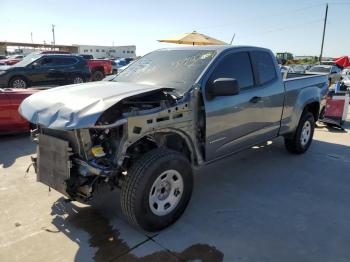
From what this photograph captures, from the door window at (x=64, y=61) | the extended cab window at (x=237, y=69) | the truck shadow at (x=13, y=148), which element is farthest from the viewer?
the door window at (x=64, y=61)

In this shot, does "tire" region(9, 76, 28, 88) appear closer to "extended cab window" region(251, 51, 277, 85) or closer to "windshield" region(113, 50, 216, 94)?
"windshield" region(113, 50, 216, 94)

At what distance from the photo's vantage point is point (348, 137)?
25.2ft

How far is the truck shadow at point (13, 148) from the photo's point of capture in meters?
5.57

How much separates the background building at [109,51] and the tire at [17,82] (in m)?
56.0

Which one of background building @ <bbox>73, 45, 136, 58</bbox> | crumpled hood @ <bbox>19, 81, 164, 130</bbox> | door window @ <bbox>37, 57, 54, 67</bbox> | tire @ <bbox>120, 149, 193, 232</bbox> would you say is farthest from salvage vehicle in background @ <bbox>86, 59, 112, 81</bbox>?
background building @ <bbox>73, 45, 136, 58</bbox>

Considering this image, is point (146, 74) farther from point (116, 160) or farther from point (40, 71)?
point (40, 71)

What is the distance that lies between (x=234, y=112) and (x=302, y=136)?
8.09 feet

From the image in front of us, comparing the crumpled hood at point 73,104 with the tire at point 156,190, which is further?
the tire at point 156,190

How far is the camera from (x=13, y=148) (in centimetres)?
620

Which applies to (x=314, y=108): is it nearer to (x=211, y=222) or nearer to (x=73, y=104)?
(x=211, y=222)

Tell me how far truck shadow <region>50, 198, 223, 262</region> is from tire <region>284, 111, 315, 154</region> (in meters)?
3.38

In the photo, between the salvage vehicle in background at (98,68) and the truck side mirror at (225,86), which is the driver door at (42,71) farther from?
the truck side mirror at (225,86)

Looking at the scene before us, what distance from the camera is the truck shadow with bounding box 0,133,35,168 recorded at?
557 cm

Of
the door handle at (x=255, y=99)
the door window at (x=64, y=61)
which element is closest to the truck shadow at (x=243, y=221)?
the door handle at (x=255, y=99)
